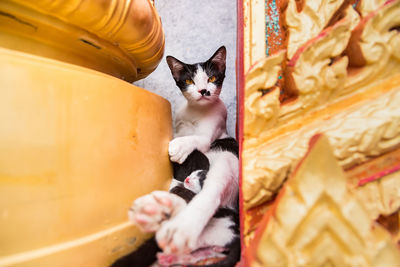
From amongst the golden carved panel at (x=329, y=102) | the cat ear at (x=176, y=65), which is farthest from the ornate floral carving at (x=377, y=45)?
the cat ear at (x=176, y=65)

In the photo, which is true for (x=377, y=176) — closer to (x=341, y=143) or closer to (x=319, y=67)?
(x=341, y=143)

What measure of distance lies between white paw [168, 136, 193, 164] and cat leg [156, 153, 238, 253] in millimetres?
168

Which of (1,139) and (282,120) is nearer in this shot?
(1,139)

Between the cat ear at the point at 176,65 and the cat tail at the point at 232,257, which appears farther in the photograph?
the cat ear at the point at 176,65

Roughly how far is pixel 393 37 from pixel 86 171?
31.1 inches

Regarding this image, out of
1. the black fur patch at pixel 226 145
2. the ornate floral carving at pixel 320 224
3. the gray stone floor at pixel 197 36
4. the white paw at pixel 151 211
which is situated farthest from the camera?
the gray stone floor at pixel 197 36

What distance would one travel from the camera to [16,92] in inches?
19.4

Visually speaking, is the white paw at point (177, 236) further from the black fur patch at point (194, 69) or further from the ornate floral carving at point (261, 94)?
the black fur patch at point (194, 69)

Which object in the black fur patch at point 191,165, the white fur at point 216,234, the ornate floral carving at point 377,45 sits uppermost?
the ornate floral carving at point 377,45

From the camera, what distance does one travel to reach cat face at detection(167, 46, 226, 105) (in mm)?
1328

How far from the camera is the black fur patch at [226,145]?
1.12m

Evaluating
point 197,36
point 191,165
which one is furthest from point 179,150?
point 197,36

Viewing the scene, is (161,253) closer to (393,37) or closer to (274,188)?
(274,188)

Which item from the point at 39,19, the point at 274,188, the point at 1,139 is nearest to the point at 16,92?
the point at 1,139
